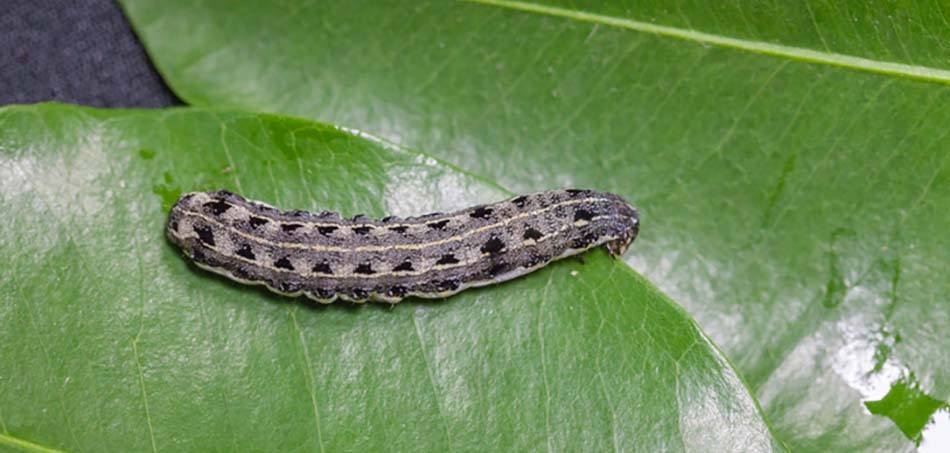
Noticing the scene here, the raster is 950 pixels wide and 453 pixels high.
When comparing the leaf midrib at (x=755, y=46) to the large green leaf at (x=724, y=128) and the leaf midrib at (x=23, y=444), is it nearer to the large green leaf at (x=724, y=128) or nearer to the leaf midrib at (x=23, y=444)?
the large green leaf at (x=724, y=128)

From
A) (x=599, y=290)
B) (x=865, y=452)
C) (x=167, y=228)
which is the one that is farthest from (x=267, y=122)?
(x=865, y=452)

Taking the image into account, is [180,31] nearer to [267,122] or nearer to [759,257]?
[267,122]

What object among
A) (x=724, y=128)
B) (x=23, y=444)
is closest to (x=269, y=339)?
(x=23, y=444)

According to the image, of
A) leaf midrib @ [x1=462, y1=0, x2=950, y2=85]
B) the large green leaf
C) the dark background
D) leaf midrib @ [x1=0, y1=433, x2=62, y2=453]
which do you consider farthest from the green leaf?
the dark background

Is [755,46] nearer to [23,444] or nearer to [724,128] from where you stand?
[724,128]

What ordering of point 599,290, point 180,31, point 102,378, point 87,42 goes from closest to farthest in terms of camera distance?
point 102,378, point 599,290, point 180,31, point 87,42

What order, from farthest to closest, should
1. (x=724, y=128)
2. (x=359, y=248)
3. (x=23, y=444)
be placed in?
(x=724, y=128)
(x=359, y=248)
(x=23, y=444)

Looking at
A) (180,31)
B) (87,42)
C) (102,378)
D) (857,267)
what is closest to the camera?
(102,378)
